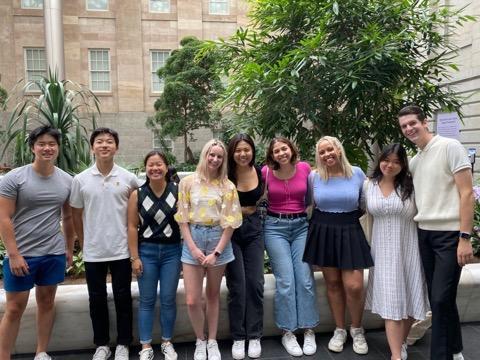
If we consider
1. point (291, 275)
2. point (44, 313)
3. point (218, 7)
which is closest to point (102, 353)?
point (44, 313)

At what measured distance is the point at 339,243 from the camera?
3475 mm

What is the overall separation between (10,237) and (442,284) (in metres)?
3.23

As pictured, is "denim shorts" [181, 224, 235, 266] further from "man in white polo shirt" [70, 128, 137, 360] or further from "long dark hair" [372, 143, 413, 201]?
"long dark hair" [372, 143, 413, 201]

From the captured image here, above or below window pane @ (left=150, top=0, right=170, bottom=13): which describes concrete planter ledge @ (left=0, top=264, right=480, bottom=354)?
below

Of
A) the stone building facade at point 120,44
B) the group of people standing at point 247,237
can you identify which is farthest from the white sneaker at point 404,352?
the stone building facade at point 120,44

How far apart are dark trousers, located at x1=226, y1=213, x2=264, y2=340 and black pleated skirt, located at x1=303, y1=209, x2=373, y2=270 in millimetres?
484

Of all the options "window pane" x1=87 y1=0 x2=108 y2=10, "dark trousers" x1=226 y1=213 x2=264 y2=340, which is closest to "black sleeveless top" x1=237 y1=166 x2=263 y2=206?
"dark trousers" x1=226 y1=213 x2=264 y2=340

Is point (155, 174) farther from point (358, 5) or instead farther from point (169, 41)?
point (169, 41)

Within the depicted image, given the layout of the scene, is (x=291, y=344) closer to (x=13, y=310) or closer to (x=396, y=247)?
(x=396, y=247)

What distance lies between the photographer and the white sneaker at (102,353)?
3492 millimetres

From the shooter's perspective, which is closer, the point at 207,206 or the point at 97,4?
the point at 207,206

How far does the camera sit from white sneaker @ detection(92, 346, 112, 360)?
11.5 ft

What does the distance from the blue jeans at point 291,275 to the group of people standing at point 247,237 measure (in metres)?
0.01

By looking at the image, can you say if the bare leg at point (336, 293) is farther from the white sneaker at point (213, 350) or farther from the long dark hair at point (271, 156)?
the white sneaker at point (213, 350)
